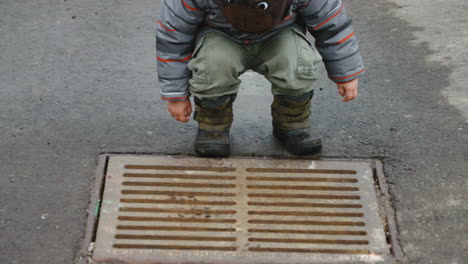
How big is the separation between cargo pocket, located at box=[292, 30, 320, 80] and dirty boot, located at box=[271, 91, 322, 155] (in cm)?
16

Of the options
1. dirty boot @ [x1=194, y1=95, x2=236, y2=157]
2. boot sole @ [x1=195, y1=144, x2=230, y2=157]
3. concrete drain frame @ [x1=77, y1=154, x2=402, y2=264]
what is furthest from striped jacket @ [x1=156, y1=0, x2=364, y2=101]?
concrete drain frame @ [x1=77, y1=154, x2=402, y2=264]

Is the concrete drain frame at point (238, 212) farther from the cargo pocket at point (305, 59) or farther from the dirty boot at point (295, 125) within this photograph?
the cargo pocket at point (305, 59)

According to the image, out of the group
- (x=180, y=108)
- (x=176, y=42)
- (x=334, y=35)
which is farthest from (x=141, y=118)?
(x=334, y=35)

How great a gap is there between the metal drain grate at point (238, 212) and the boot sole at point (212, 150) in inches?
1.3

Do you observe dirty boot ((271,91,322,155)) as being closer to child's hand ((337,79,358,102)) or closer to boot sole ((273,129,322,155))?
boot sole ((273,129,322,155))

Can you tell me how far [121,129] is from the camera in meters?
2.88

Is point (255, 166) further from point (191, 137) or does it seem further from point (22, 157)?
point (22, 157)

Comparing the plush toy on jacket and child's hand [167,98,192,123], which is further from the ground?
the plush toy on jacket

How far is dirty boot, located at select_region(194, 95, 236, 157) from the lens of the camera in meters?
2.63

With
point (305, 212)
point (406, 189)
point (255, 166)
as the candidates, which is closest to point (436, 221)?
point (406, 189)

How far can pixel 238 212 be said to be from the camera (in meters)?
2.44

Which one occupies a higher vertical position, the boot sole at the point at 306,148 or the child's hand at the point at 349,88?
the child's hand at the point at 349,88

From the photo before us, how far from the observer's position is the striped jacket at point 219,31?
243 cm

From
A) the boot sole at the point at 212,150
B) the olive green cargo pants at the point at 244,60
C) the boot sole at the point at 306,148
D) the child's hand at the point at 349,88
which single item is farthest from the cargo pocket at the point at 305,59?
the boot sole at the point at 212,150
